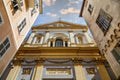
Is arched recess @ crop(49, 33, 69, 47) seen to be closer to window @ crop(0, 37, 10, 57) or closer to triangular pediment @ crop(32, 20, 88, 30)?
triangular pediment @ crop(32, 20, 88, 30)

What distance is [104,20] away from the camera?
35.2ft

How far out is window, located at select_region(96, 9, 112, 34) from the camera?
995 centimetres

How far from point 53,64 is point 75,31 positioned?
9604 millimetres

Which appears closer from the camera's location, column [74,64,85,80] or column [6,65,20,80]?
column [74,64,85,80]

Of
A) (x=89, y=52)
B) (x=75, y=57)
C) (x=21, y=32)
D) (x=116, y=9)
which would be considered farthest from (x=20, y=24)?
(x=116, y=9)

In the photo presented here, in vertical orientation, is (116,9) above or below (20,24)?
above

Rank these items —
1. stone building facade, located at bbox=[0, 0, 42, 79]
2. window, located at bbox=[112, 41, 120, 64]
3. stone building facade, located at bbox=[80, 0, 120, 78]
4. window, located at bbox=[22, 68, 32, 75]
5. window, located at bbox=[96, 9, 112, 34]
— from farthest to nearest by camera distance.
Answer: window, located at bbox=[22, 68, 32, 75] < stone building facade, located at bbox=[0, 0, 42, 79] < window, located at bbox=[96, 9, 112, 34] < stone building facade, located at bbox=[80, 0, 120, 78] < window, located at bbox=[112, 41, 120, 64]

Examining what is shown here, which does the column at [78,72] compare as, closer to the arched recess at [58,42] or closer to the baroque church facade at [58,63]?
the baroque church facade at [58,63]

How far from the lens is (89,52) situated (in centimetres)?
1609

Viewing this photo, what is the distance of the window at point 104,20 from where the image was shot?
9.95 meters

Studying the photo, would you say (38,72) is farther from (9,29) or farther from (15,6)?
(15,6)

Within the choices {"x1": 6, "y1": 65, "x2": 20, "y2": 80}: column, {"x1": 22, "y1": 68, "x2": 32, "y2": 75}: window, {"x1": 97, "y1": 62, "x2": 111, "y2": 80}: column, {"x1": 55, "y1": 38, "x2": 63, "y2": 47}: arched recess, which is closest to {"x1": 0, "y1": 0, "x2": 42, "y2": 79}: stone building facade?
{"x1": 6, "y1": 65, "x2": 20, "y2": 80}: column

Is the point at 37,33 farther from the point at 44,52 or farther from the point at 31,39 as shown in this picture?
the point at 44,52

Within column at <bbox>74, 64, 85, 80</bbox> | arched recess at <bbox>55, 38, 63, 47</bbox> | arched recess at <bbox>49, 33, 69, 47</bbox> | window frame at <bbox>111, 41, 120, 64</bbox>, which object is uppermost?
window frame at <bbox>111, 41, 120, 64</bbox>
